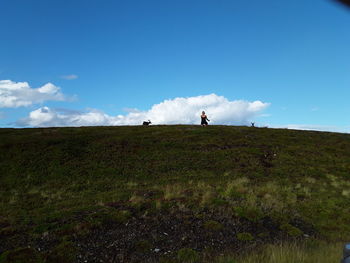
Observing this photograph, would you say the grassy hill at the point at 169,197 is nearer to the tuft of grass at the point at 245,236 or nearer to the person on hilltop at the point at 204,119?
the tuft of grass at the point at 245,236

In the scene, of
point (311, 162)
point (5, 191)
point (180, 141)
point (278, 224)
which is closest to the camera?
point (278, 224)

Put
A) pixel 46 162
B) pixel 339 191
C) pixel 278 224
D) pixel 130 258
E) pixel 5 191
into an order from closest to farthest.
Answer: pixel 130 258 < pixel 278 224 < pixel 5 191 < pixel 339 191 < pixel 46 162

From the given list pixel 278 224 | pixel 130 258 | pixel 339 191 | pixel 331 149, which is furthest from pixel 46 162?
pixel 331 149

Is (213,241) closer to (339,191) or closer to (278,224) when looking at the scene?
(278,224)

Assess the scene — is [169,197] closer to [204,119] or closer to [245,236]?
[245,236]

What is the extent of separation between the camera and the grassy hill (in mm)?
10414

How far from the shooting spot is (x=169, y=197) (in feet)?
52.7

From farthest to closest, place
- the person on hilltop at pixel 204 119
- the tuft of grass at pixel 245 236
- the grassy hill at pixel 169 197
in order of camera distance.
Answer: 1. the person on hilltop at pixel 204 119
2. the tuft of grass at pixel 245 236
3. the grassy hill at pixel 169 197

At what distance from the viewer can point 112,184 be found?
20.5 metres

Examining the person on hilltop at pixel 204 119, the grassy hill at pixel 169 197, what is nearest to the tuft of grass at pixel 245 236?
the grassy hill at pixel 169 197

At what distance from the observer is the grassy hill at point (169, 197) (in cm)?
1041

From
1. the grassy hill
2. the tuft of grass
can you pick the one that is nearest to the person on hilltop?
the grassy hill

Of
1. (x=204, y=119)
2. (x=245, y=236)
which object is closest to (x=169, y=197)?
(x=245, y=236)

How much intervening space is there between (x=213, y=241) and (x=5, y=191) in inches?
566
